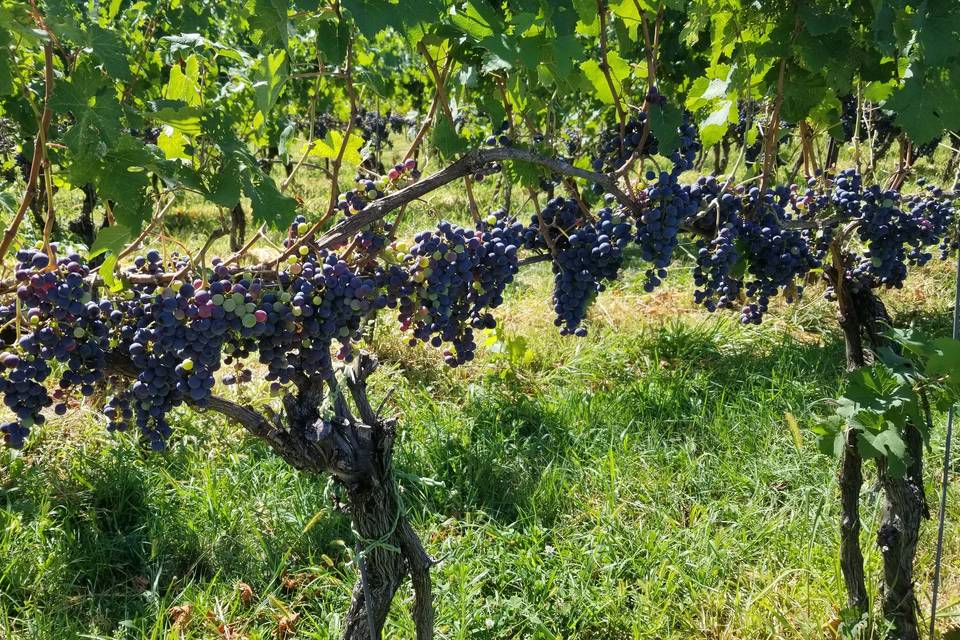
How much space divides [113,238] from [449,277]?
660mm

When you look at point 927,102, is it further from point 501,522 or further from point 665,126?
point 501,522

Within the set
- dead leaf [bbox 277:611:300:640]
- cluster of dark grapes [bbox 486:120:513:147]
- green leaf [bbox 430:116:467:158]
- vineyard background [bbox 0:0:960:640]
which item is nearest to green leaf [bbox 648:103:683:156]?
vineyard background [bbox 0:0:960:640]

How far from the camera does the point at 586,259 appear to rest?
1.96 m

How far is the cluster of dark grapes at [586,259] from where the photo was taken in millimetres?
1898

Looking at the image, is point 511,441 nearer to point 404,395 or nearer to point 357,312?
point 404,395

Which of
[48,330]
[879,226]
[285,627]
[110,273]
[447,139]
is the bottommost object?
[285,627]

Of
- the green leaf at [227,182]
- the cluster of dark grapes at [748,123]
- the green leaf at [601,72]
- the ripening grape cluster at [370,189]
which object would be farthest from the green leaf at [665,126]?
the green leaf at [227,182]

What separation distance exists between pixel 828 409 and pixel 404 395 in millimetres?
2250

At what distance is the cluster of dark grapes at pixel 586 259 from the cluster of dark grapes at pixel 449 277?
24 cm

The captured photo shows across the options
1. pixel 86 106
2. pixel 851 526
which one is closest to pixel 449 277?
pixel 86 106

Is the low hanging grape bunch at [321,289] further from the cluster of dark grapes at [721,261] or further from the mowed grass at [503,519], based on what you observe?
the mowed grass at [503,519]

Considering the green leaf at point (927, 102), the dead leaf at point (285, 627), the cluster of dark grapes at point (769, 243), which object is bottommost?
the dead leaf at point (285, 627)

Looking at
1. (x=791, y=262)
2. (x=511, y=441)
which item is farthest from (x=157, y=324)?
(x=511, y=441)

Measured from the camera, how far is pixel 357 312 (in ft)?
4.57
